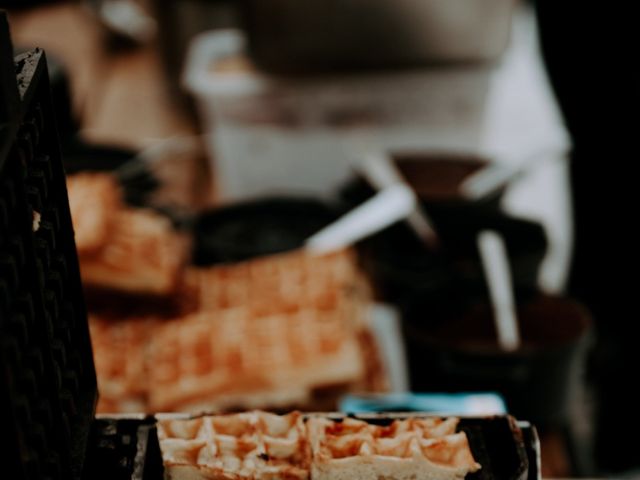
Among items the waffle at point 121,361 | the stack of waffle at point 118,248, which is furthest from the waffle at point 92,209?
the waffle at point 121,361

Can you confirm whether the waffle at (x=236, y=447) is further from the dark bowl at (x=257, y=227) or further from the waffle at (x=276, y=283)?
the dark bowl at (x=257, y=227)

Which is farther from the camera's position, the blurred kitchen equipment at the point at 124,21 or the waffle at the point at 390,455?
the blurred kitchen equipment at the point at 124,21

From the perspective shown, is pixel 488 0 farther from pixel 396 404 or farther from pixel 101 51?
pixel 101 51

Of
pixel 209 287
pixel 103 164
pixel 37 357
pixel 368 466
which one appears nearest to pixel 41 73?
pixel 37 357

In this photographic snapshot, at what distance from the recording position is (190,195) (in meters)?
2.75

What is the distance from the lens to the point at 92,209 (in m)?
1.89

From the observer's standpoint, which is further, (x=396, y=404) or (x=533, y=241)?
(x=533, y=241)

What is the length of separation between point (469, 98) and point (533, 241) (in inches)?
30.6

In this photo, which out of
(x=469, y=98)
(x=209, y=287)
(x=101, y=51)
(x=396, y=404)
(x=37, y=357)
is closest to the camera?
(x=37, y=357)

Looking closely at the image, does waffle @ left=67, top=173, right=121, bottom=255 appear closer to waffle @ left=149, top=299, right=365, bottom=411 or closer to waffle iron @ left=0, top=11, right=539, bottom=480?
waffle @ left=149, top=299, right=365, bottom=411

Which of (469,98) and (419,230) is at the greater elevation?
(469,98)

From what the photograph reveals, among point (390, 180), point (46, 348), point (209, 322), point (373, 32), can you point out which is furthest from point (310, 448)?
point (373, 32)

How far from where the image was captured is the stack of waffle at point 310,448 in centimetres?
66

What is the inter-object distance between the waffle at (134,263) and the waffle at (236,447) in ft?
3.73
